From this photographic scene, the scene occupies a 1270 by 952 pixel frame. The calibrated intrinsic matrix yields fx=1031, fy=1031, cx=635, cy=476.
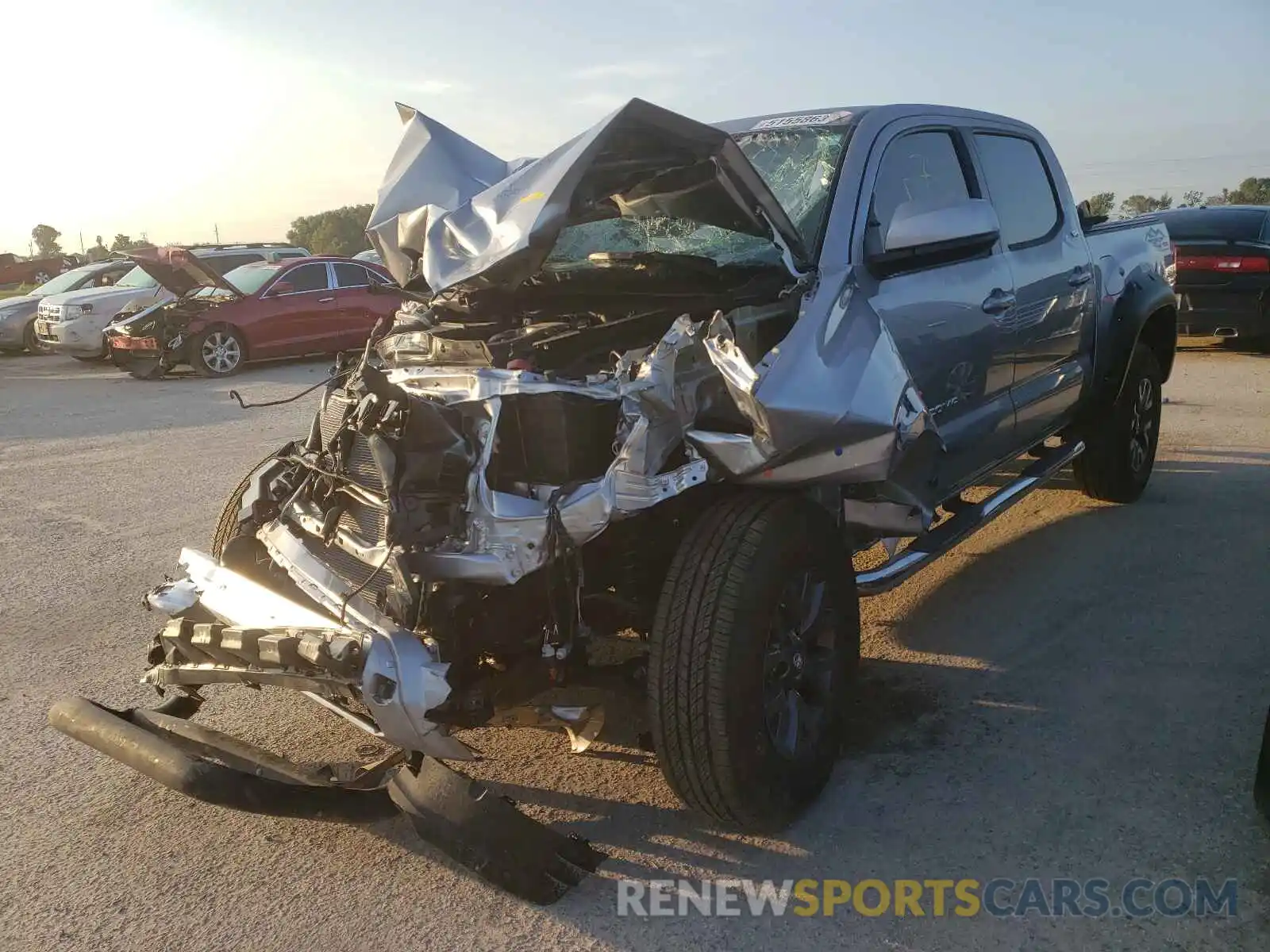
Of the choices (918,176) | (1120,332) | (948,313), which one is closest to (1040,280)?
(918,176)

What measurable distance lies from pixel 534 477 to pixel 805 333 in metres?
0.90

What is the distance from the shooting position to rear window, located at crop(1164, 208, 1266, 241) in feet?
38.5

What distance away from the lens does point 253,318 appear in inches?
559

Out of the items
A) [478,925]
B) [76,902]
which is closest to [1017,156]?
[478,925]

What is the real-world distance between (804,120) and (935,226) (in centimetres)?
104

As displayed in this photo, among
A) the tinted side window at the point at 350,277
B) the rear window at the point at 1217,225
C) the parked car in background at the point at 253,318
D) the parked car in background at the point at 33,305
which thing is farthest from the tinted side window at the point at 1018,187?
the parked car in background at the point at 33,305

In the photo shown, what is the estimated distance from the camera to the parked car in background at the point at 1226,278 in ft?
37.7

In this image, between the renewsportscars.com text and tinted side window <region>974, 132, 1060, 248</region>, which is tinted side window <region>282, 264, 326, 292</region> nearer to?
tinted side window <region>974, 132, 1060, 248</region>

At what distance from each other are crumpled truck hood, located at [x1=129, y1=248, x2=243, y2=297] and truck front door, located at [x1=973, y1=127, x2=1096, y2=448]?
9.16 m


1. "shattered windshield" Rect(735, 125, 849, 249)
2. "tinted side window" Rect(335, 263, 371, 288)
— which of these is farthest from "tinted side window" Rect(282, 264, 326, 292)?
"shattered windshield" Rect(735, 125, 849, 249)

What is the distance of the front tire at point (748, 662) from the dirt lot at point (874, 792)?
230 mm

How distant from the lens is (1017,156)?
5027 millimetres

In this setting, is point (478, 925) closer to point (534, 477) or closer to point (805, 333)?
point (534, 477)

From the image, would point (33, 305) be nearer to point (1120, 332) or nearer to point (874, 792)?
point (1120, 332)
